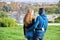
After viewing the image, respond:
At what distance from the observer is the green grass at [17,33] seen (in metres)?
1.53

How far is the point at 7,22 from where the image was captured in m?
1.56

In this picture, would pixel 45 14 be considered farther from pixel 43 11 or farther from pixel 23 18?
pixel 23 18

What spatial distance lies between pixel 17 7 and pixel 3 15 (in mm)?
178

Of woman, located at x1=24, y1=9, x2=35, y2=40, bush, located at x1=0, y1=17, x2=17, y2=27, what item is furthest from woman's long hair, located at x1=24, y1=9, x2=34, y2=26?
bush, located at x1=0, y1=17, x2=17, y2=27

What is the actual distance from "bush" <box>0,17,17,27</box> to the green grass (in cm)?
3

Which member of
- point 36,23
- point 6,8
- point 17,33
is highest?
point 6,8

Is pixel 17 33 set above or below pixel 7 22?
below

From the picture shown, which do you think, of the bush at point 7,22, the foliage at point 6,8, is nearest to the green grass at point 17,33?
the bush at point 7,22

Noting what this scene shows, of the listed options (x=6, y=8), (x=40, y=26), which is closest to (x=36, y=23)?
(x=40, y=26)

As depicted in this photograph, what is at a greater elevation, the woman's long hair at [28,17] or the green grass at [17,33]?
the woman's long hair at [28,17]

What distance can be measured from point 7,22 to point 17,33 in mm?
166

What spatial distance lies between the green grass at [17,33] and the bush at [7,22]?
0.11 ft

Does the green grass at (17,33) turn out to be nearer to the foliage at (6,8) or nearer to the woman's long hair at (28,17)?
the woman's long hair at (28,17)

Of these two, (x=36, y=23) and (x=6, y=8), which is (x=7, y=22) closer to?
Result: (x=6, y=8)
